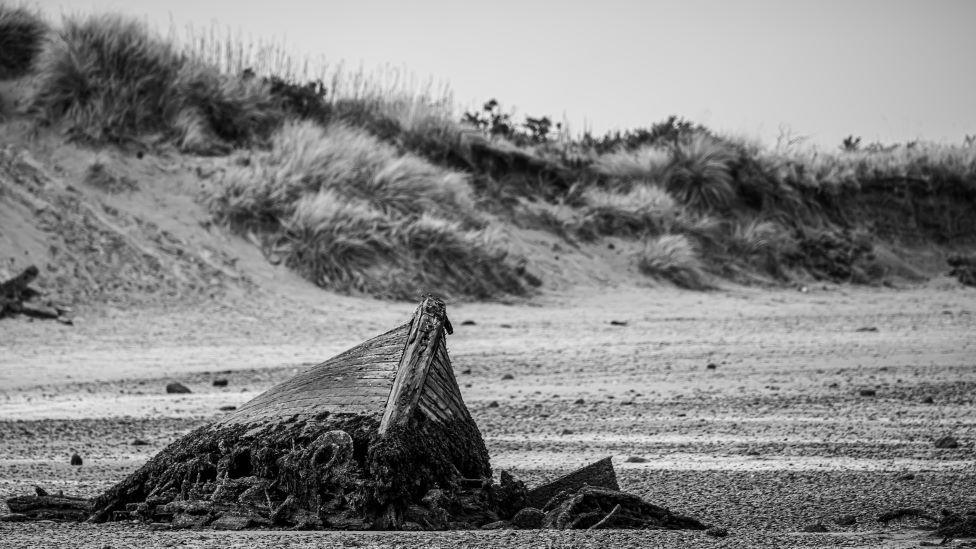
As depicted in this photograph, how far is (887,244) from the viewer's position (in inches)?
895

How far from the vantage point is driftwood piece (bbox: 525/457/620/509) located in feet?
15.4

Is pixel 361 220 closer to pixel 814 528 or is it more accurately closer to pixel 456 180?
pixel 456 180

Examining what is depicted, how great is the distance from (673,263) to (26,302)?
34.5 ft

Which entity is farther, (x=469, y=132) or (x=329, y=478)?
(x=469, y=132)

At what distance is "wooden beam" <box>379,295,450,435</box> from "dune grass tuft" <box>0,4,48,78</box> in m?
14.9

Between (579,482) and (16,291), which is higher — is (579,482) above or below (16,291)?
below

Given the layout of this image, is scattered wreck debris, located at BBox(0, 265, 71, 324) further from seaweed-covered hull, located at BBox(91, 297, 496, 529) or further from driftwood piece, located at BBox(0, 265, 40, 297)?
seaweed-covered hull, located at BBox(91, 297, 496, 529)

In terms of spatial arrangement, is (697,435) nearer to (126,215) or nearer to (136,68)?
(126,215)

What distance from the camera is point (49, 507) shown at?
467 centimetres

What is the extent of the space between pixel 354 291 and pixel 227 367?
4.98m

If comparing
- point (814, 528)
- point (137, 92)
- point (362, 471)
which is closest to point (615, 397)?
point (814, 528)

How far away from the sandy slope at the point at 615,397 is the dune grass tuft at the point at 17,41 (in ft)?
20.5

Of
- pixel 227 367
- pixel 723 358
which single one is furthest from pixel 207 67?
pixel 723 358

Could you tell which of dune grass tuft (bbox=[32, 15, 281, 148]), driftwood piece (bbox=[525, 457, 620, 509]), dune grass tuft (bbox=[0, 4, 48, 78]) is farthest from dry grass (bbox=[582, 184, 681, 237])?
driftwood piece (bbox=[525, 457, 620, 509])
